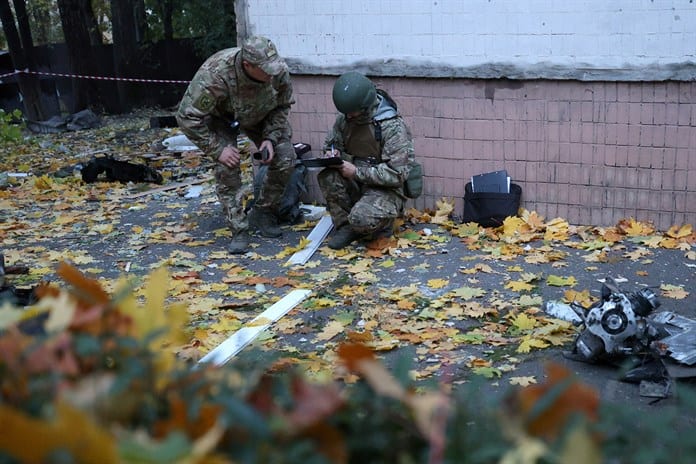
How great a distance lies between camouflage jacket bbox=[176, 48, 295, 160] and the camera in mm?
6898

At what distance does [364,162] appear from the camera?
7.09 meters

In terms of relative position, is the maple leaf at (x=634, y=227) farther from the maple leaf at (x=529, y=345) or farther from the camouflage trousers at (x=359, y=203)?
the maple leaf at (x=529, y=345)

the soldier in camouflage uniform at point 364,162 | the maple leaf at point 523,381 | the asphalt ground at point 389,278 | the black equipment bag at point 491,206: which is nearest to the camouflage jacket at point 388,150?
the soldier in camouflage uniform at point 364,162

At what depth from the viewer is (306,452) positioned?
1320 mm

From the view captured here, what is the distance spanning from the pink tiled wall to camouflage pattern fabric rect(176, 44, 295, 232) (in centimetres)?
89

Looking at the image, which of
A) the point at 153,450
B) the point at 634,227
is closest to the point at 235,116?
the point at 634,227

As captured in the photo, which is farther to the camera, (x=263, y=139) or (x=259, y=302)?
(x=263, y=139)

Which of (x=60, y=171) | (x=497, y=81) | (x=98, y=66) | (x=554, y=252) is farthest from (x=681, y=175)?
(x=98, y=66)

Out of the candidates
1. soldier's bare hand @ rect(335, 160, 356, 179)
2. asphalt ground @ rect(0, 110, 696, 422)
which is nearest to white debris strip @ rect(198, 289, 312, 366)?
asphalt ground @ rect(0, 110, 696, 422)

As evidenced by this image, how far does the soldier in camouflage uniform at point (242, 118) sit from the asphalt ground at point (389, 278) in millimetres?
336

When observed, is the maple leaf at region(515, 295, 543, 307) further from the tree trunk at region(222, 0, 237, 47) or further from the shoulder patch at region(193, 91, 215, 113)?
the tree trunk at region(222, 0, 237, 47)

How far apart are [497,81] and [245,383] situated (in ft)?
20.2

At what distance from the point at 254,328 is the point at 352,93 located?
2232 mm

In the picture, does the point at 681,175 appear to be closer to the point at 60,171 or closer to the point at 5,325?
the point at 5,325
